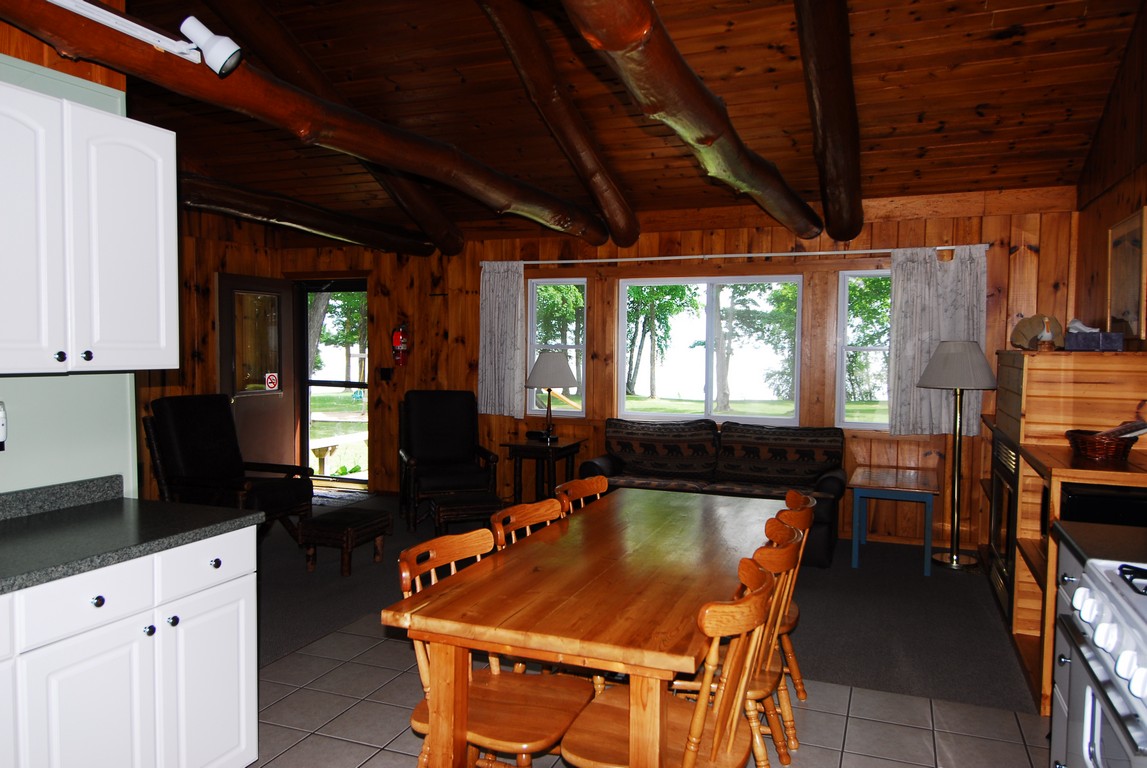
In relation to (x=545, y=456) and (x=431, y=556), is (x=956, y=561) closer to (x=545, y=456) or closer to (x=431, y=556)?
(x=545, y=456)

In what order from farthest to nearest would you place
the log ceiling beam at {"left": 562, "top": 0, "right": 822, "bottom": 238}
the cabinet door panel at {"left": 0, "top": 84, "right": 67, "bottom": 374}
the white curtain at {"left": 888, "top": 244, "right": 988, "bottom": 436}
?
the white curtain at {"left": 888, "top": 244, "right": 988, "bottom": 436}
the log ceiling beam at {"left": 562, "top": 0, "right": 822, "bottom": 238}
the cabinet door panel at {"left": 0, "top": 84, "right": 67, "bottom": 374}

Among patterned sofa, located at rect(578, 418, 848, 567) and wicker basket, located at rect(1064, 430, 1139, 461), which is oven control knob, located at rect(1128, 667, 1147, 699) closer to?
wicker basket, located at rect(1064, 430, 1139, 461)

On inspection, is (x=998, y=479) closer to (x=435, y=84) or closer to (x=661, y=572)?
(x=661, y=572)

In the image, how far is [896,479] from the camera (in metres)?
5.12

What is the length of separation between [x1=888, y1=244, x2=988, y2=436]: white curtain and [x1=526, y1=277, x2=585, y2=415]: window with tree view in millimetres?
2479

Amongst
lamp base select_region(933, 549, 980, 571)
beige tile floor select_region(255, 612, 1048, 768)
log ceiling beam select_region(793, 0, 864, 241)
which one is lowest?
beige tile floor select_region(255, 612, 1048, 768)

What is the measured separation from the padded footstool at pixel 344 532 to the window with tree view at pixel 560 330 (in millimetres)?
2176

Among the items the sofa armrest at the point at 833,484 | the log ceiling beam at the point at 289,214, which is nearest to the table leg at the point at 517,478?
the log ceiling beam at the point at 289,214

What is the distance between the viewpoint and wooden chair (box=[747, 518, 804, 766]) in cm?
209

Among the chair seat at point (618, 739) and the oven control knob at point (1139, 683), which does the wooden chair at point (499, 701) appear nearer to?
the chair seat at point (618, 739)

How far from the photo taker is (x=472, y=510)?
5.30 m

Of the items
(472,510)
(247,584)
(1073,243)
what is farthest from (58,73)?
(1073,243)

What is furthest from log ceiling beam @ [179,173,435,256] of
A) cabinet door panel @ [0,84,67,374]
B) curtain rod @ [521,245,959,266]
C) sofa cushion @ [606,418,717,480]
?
cabinet door panel @ [0,84,67,374]

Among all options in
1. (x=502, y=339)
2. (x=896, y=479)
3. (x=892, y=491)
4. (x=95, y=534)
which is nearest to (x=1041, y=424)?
(x=892, y=491)
